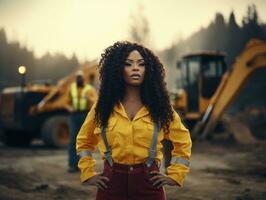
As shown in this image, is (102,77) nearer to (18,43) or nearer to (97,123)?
(97,123)

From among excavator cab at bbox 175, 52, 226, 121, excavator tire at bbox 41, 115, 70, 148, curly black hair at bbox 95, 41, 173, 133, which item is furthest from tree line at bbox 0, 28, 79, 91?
curly black hair at bbox 95, 41, 173, 133

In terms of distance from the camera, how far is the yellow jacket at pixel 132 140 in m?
2.62

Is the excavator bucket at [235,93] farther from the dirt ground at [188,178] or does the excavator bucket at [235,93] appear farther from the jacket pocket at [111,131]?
the jacket pocket at [111,131]

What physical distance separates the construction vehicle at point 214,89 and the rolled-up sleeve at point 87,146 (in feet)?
35.4

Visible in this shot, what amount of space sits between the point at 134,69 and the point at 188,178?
535 centimetres

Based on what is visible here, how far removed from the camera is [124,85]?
2883 millimetres

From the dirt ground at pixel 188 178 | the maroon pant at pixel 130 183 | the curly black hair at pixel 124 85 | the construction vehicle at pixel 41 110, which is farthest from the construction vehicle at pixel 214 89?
the maroon pant at pixel 130 183

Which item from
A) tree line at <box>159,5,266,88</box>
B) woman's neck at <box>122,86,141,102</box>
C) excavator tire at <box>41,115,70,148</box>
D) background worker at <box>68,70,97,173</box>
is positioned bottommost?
excavator tire at <box>41,115,70,148</box>

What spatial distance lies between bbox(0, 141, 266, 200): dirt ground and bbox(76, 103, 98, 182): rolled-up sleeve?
349 centimetres

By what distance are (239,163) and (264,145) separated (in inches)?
128

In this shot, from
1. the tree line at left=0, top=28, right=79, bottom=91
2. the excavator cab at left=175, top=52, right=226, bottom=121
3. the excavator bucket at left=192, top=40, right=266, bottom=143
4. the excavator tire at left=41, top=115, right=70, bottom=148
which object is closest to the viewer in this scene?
the excavator bucket at left=192, top=40, right=266, bottom=143

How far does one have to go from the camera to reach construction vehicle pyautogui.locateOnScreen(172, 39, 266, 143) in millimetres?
13453

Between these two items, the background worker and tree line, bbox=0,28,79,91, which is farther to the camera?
tree line, bbox=0,28,79,91

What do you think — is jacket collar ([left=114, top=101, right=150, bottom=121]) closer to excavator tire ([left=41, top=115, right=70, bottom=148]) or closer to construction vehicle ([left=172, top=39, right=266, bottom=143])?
construction vehicle ([left=172, top=39, right=266, bottom=143])
